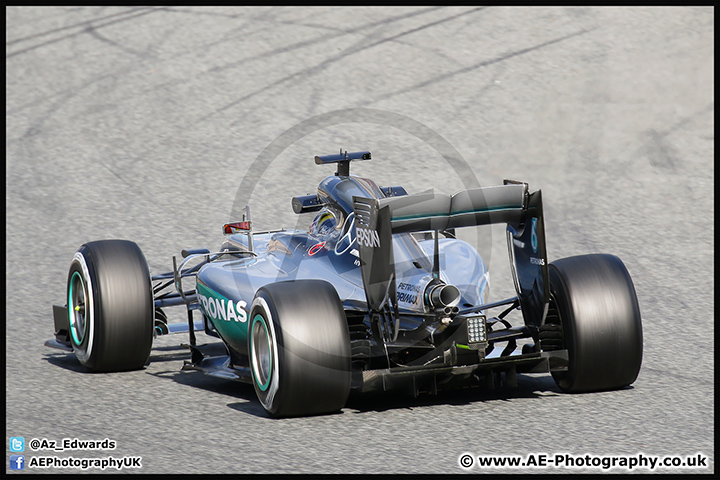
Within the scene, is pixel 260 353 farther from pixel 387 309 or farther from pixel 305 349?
pixel 387 309

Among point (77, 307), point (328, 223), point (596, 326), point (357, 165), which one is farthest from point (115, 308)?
point (357, 165)

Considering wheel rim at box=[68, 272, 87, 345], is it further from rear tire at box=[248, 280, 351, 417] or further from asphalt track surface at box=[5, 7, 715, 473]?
rear tire at box=[248, 280, 351, 417]

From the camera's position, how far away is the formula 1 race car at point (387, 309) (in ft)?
21.9

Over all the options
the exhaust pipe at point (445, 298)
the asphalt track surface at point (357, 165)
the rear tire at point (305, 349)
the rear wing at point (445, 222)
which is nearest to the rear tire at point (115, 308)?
the asphalt track surface at point (357, 165)

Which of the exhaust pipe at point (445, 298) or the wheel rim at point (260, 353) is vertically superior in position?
the exhaust pipe at point (445, 298)

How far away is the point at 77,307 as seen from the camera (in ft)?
28.5

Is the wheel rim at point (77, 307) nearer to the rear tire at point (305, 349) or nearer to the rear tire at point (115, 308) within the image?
the rear tire at point (115, 308)

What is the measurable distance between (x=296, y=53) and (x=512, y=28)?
4059 mm

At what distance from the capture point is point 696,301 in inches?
414

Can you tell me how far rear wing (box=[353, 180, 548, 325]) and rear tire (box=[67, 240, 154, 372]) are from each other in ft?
7.25

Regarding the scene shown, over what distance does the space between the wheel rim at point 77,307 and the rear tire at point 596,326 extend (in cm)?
385

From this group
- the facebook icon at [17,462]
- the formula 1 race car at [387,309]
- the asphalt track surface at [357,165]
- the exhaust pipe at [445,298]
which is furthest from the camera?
the exhaust pipe at [445,298]
